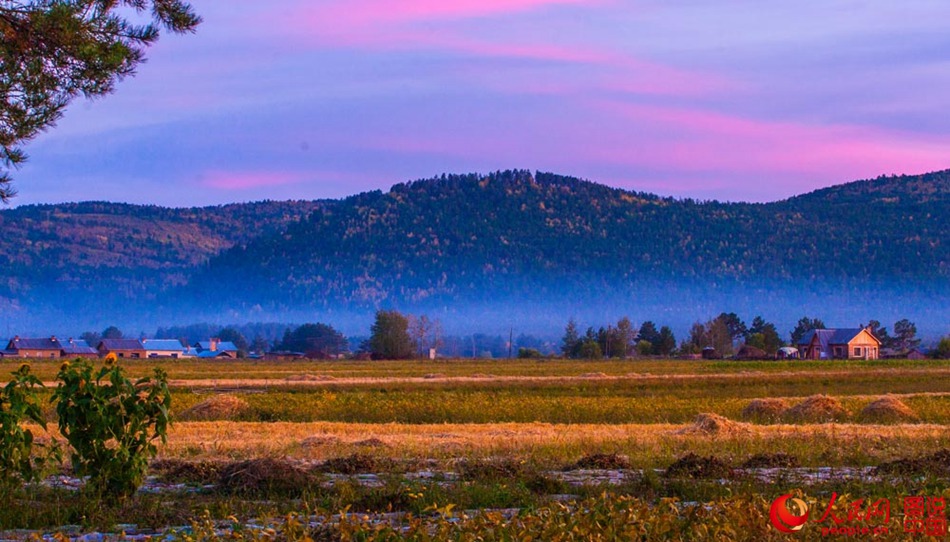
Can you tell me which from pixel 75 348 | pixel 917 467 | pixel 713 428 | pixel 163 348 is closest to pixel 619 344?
pixel 163 348

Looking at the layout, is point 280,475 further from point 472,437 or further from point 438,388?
point 438,388

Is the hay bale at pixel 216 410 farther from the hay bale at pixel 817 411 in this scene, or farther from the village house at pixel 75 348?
the village house at pixel 75 348

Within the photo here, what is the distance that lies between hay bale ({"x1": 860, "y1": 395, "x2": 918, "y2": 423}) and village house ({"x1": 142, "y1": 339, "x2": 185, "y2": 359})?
465 ft

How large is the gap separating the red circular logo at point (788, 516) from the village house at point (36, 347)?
161259 mm

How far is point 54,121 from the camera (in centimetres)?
1439

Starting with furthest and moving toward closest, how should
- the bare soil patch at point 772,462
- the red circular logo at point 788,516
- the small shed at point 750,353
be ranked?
the small shed at point 750,353 < the bare soil patch at point 772,462 < the red circular logo at point 788,516

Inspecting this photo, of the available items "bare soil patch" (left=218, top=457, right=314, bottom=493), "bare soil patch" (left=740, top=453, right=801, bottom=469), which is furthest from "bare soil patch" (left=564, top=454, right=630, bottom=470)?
"bare soil patch" (left=218, top=457, right=314, bottom=493)

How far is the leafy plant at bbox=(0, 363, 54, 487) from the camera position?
34.8ft

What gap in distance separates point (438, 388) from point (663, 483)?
37832 millimetres

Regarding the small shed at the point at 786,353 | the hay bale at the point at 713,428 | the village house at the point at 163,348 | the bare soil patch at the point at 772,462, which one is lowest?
the hay bale at the point at 713,428

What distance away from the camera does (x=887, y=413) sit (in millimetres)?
30250

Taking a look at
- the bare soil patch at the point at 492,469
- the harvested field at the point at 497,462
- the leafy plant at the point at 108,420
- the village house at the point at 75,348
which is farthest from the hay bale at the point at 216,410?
the village house at the point at 75,348

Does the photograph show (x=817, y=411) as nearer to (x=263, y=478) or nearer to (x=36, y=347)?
(x=263, y=478)

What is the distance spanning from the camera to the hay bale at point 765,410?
1260 inches
